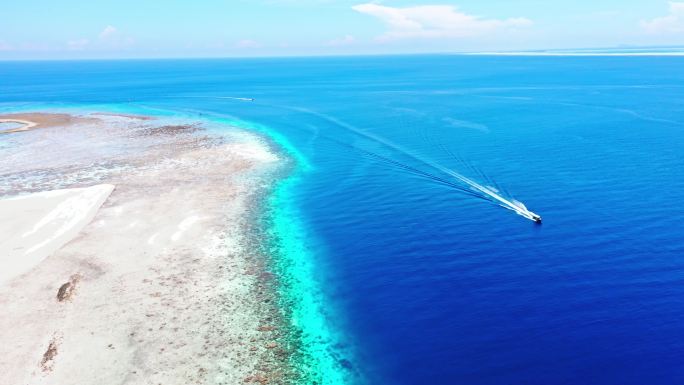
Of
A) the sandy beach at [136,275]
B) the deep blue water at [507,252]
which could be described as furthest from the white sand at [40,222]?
the deep blue water at [507,252]

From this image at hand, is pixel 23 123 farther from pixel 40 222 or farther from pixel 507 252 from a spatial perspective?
pixel 507 252

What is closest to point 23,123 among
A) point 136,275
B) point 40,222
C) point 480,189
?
point 40,222

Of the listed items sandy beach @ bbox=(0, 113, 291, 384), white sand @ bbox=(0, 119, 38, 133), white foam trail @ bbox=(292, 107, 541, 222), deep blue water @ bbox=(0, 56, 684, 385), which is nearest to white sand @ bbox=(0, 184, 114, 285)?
sandy beach @ bbox=(0, 113, 291, 384)

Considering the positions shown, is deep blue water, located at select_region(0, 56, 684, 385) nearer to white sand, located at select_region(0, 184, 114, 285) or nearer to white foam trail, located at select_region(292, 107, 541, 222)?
white foam trail, located at select_region(292, 107, 541, 222)

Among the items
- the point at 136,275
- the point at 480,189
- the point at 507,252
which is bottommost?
the point at 136,275

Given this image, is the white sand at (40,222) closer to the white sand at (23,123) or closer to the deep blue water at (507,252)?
the deep blue water at (507,252)
